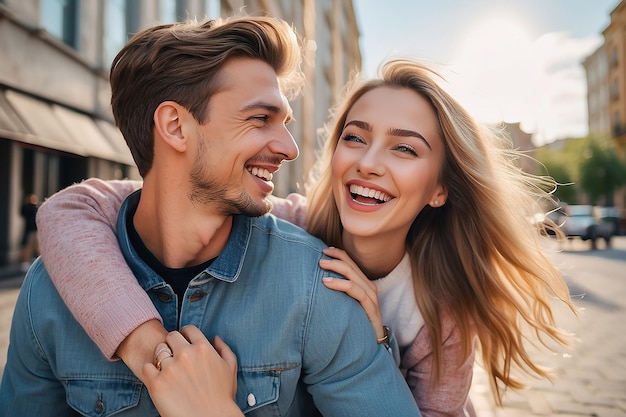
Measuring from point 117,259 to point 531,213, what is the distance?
85.2 inches

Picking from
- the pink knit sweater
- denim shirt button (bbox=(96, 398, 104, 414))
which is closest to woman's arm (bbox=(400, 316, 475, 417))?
the pink knit sweater

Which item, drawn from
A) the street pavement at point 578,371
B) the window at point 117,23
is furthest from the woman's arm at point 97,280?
the window at point 117,23

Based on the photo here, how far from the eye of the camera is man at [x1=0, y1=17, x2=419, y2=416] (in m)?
1.84

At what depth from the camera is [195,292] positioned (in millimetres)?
1940

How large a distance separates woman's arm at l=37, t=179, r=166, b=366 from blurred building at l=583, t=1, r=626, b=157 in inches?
2086

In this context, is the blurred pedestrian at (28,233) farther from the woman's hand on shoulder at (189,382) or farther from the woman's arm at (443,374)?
the woman's hand on shoulder at (189,382)

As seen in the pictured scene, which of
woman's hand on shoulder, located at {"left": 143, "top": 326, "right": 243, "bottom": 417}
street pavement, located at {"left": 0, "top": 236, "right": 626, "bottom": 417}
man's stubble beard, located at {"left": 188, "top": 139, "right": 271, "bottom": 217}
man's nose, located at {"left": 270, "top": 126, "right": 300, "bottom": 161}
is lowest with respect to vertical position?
street pavement, located at {"left": 0, "top": 236, "right": 626, "bottom": 417}

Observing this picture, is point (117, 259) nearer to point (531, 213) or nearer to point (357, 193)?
point (357, 193)

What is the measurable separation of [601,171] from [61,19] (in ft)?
142

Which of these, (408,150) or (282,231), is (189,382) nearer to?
(282,231)

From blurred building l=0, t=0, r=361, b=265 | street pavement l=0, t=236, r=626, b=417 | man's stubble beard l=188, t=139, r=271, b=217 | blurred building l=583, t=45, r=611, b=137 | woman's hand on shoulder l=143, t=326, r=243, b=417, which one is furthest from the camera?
blurred building l=583, t=45, r=611, b=137

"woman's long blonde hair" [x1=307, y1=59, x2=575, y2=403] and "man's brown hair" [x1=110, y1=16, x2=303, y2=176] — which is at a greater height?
"man's brown hair" [x1=110, y1=16, x2=303, y2=176]

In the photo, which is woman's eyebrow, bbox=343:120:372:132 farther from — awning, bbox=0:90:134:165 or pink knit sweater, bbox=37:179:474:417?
awning, bbox=0:90:134:165

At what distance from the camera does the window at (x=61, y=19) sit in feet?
37.2
